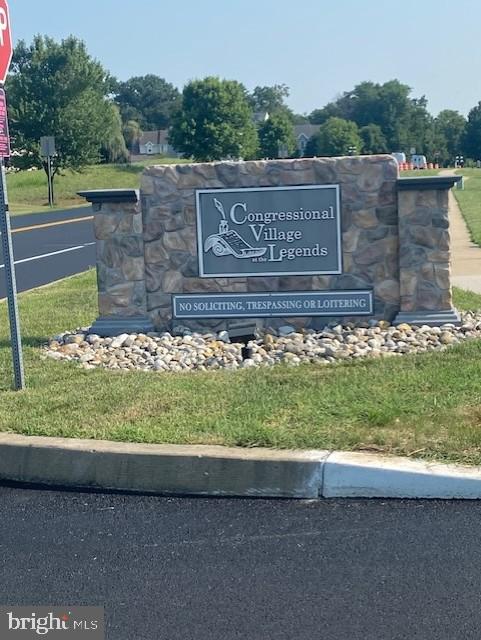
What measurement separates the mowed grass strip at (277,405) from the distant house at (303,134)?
97162 mm

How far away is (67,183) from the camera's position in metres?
65.6

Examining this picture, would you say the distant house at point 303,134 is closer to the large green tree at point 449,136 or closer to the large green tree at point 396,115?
the large green tree at point 396,115

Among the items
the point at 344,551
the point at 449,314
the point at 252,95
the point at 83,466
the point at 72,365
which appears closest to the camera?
the point at 344,551

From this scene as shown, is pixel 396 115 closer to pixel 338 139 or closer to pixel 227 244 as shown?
pixel 338 139

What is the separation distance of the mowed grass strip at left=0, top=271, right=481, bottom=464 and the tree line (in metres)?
51.1

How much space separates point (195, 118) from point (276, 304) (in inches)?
2995

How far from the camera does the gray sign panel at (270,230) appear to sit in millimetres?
9680

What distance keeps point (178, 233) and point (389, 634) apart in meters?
6.45

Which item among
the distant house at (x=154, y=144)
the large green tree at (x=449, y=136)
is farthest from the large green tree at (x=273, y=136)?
the distant house at (x=154, y=144)

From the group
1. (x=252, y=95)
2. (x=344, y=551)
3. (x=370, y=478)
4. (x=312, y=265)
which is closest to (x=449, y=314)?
(x=312, y=265)


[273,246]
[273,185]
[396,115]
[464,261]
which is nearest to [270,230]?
[273,246]

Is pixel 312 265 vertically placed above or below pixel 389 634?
above

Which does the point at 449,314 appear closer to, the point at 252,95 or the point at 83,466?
the point at 83,466

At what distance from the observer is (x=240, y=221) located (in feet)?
32.1
